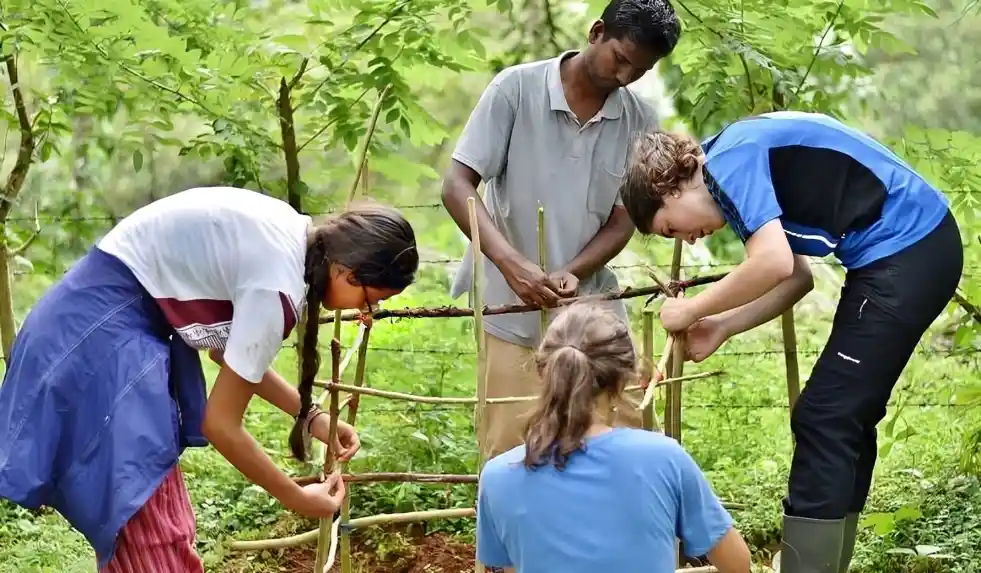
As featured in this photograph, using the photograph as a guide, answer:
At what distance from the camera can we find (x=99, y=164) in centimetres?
733

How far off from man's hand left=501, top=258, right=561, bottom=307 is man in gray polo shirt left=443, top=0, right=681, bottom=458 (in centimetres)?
8

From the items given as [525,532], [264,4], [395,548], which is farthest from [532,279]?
[264,4]

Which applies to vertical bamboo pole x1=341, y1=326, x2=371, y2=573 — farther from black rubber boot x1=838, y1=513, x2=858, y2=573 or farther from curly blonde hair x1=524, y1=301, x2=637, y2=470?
black rubber boot x1=838, y1=513, x2=858, y2=573

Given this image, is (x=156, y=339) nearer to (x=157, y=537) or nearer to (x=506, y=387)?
(x=157, y=537)

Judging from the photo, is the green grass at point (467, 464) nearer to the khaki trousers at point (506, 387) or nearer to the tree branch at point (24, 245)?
the khaki trousers at point (506, 387)

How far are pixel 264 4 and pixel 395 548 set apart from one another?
2067 millimetres

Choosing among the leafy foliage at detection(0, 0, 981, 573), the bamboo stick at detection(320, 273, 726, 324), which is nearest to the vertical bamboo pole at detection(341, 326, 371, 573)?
the bamboo stick at detection(320, 273, 726, 324)

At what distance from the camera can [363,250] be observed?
6.92 feet

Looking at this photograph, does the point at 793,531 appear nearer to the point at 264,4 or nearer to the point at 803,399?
the point at 803,399

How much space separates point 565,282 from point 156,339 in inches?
46.9

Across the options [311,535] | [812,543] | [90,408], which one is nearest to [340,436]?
[311,535]

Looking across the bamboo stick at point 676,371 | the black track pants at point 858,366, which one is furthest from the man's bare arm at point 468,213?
the black track pants at point 858,366

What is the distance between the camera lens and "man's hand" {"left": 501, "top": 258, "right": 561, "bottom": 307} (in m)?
2.88

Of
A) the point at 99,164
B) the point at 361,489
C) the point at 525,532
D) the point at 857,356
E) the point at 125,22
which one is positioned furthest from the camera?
the point at 99,164
